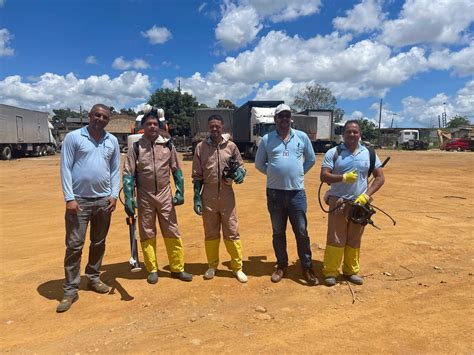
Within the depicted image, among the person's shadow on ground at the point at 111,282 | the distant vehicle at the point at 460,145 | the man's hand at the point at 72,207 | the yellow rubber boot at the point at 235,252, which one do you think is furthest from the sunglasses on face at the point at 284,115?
the distant vehicle at the point at 460,145

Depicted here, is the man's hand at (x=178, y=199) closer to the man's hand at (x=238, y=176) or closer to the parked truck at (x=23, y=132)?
the man's hand at (x=238, y=176)

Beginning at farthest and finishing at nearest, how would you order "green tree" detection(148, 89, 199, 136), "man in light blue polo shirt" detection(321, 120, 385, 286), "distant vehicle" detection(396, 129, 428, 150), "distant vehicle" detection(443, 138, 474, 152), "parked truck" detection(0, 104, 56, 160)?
1. "green tree" detection(148, 89, 199, 136)
2. "distant vehicle" detection(396, 129, 428, 150)
3. "distant vehicle" detection(443, 138, 474, 152)
4. "parked truck" detection(0, 104, 56, 160)
5. "man in light blue polo shirt" detection(321, 120, 385, 286)

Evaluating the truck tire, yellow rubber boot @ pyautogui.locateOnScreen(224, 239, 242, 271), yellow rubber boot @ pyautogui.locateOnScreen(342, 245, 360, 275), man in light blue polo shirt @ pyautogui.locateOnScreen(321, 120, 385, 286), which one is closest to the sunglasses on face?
man in light blue polo shirt @ pyautogui.locateOnScreen(321, 120, 385, 286)

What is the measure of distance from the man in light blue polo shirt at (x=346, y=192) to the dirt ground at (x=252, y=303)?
26 cm

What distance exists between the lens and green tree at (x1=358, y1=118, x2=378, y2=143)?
64.3 metres

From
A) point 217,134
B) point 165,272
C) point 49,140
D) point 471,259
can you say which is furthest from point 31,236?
point 49,140

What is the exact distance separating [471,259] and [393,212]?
126 inches

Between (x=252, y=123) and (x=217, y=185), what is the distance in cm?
1859

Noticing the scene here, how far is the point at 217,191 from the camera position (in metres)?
4.58

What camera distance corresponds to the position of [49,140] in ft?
106

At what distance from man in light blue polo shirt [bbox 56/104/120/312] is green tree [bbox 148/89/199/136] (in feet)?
157

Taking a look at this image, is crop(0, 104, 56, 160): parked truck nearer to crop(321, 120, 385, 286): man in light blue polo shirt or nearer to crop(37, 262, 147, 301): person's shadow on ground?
crop(37, 262, 147, 301): person's shadow on ground

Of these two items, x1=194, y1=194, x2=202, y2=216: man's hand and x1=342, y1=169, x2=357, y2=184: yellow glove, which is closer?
x1=342, y1=169, x2=357, y2=184: yellow glove

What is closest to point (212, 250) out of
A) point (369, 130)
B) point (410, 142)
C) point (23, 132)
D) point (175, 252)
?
point (175, 252)
